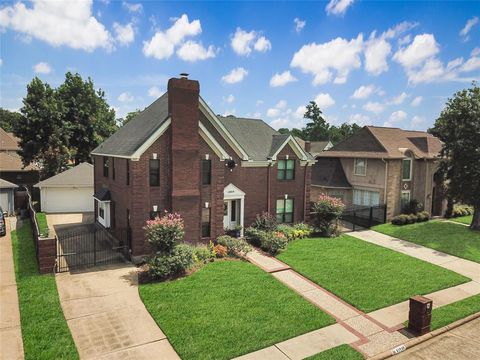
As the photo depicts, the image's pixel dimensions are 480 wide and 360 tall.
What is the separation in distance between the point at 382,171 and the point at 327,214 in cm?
826

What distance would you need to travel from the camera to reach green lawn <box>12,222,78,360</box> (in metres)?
9.67

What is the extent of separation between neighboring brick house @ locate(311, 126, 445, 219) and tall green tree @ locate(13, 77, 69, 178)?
2693 centimetres

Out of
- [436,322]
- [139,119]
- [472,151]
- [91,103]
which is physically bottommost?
[436,322]

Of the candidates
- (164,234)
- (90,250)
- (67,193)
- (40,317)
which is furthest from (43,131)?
(40,317)

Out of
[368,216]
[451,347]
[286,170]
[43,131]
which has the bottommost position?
[451,347]

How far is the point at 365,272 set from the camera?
55.4 ft

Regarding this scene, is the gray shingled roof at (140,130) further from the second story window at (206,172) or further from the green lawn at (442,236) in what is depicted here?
the green lawn at (442,236)

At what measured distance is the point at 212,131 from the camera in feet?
71.1

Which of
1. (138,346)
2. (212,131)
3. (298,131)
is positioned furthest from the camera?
(298,131)

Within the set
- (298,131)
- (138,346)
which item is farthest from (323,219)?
(298,131)

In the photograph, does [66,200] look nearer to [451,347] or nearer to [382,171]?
[382,171]

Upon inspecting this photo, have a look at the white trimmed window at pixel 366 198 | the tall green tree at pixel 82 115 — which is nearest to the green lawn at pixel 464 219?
the white trimmed window at pixel 366 198

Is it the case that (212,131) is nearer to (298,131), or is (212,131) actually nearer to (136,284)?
(136,284)

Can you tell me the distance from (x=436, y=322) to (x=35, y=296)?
50.3 ft
